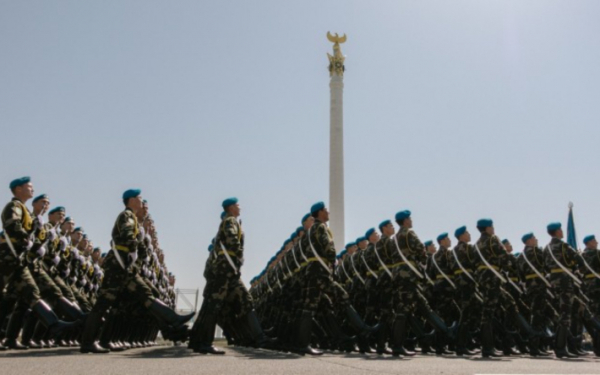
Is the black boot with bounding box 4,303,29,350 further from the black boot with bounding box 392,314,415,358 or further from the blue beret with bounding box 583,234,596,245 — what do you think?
the blue beret with bounding box 583,234,596,245

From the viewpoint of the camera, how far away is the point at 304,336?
7488 millimetres

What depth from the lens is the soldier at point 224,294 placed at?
6984 millimetres

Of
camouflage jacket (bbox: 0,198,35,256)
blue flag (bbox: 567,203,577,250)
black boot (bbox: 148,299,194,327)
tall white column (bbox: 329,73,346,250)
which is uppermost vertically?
tall white column (bbox: 329,73,346,250)

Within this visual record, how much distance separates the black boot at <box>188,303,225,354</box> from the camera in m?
6.97

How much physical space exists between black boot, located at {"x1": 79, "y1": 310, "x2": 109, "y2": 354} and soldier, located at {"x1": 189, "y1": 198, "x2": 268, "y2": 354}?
1.07m

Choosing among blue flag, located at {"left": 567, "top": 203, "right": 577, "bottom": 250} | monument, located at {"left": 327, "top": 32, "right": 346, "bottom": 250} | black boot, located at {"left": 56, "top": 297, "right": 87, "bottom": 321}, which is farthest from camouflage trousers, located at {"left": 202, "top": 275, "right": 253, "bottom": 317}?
monument, located at {"left": 327, "top": 32, "right": 346, "bottom": 250}

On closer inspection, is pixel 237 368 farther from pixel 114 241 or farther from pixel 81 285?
pixel 81 285

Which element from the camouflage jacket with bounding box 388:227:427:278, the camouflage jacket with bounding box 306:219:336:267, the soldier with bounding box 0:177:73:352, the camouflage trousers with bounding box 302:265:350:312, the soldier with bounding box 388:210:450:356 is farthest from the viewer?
the camouflage jacket with bounding box 388:227:427:278

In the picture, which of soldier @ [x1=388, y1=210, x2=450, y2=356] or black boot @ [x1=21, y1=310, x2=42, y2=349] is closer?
black boot @ [x1=21, y1=310, x2=42, y2=349]

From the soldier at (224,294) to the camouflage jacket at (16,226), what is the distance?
212 cm

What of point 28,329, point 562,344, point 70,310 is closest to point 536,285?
point 562,344

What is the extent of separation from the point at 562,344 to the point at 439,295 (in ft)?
7.30

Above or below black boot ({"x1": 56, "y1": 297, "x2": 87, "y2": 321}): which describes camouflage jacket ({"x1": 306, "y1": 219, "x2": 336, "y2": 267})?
above

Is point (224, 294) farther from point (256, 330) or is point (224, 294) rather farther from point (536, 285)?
point (536, 285)
